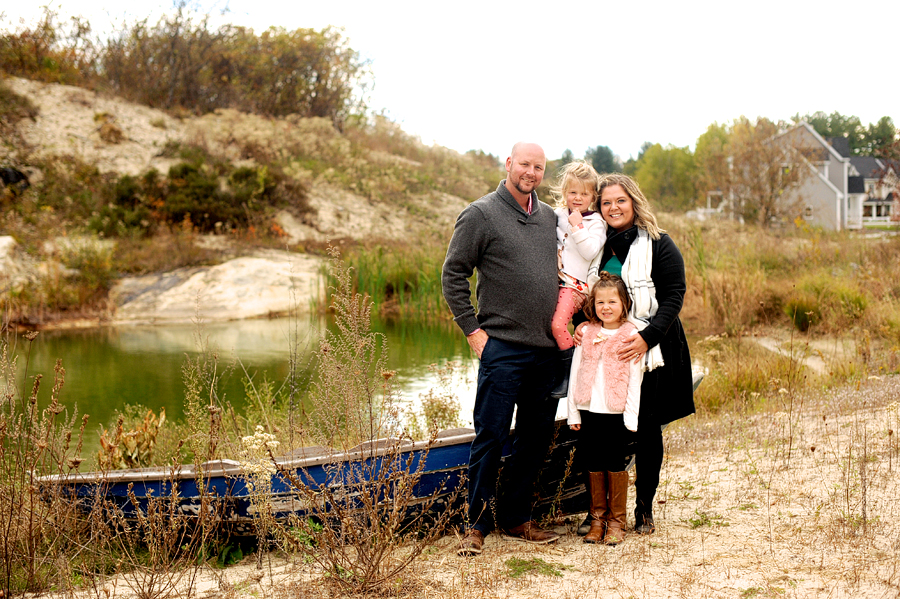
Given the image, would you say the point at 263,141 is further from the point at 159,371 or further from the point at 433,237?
the point at 159,371

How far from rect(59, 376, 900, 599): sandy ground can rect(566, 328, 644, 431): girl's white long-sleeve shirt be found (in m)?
0.64

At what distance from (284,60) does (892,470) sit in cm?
2888

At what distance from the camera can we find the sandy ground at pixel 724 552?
128 inches

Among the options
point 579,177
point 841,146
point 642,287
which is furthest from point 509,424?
point 841,146

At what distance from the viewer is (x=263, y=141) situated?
24469mm

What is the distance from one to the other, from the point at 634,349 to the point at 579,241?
23.8 inches

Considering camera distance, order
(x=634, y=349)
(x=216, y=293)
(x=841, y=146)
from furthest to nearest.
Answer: (x=841, y=146)
(x=216, y=293)
(x=634, y=349)

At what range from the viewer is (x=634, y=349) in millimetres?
3637

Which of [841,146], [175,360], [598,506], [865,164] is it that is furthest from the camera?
[865,164]

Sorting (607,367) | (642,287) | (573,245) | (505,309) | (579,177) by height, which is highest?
(579,177)

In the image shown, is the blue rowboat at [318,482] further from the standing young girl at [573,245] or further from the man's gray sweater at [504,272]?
the man's gray sweater at [504,272]

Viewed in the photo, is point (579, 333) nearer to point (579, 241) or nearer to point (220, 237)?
point (579, 241)

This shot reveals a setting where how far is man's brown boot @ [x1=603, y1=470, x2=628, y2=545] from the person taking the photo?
12.3ft

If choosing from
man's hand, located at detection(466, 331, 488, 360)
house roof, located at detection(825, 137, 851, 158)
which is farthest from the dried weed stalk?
house roof, located at detection(825, 137, 851, 158)
